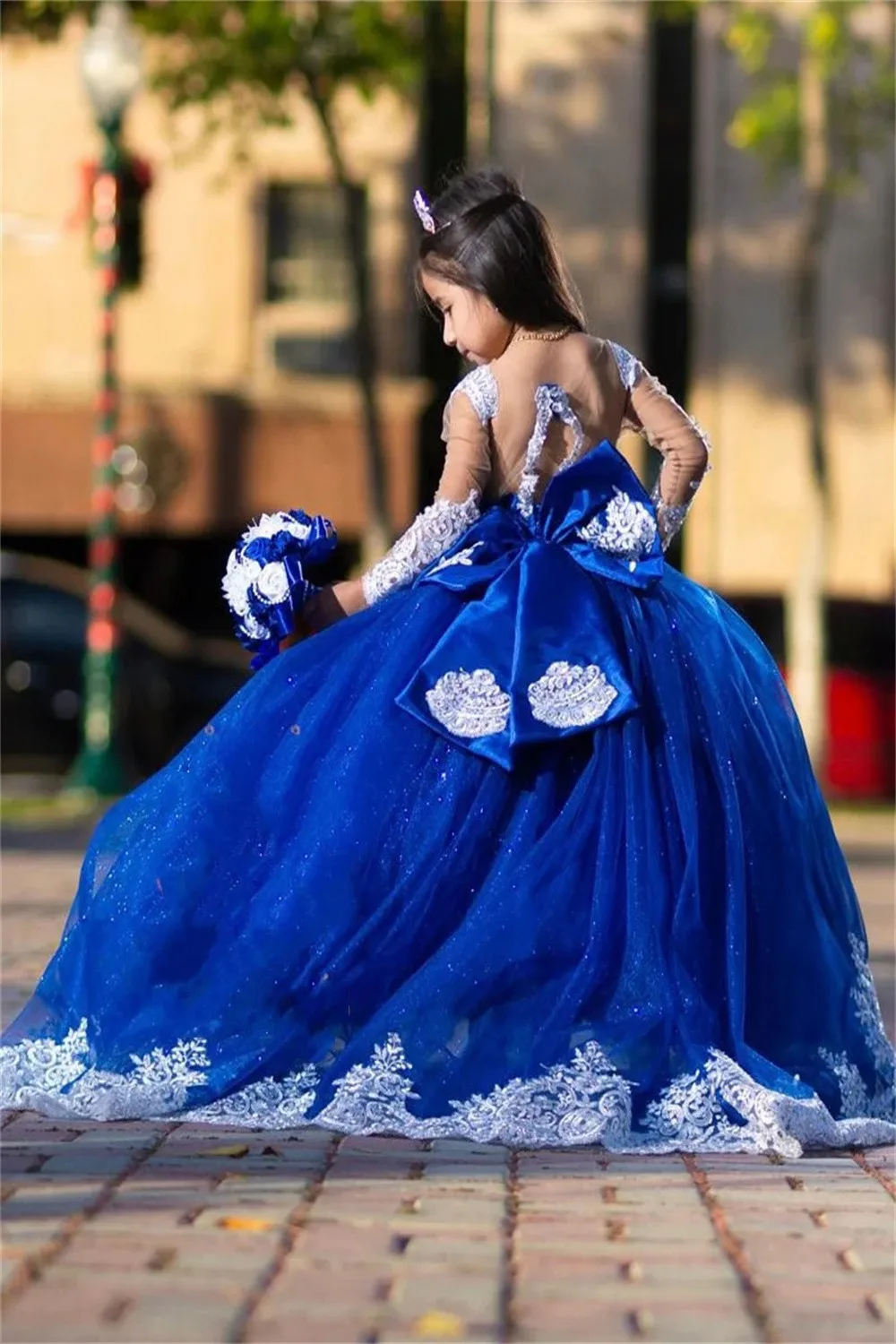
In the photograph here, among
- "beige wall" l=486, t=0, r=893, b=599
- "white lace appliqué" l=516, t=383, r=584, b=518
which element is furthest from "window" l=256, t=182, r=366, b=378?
"white lace appliqué" l=516, t=383, r=584, b=518

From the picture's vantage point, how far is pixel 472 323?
5516 millimetres

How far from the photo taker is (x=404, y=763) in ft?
17.3

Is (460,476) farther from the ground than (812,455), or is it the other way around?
(460,476)

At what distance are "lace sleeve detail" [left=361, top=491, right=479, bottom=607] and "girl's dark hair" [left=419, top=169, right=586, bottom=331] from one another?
0.41 m

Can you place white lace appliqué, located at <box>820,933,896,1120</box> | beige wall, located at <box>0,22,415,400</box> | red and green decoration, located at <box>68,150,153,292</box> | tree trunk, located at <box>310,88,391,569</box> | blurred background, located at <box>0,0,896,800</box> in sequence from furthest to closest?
1. beige wall, located at <box>0,22,415,400</box>
2. tree trunk, located at <box>310,88,391,569</box>
3. blurred background, located at <box>0,0,896,800</box>
4. red and green decoration, located at <box>68,150,153,292</box>
5. white lace appliqué, located at <box>820,933,896,1120</box>

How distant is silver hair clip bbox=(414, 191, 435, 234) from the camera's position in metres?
5.56

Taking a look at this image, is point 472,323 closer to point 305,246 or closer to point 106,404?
point 106,404

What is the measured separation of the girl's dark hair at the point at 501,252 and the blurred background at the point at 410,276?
51.1 ft

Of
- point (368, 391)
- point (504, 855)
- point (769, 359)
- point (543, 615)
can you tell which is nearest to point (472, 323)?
point (543, 615)

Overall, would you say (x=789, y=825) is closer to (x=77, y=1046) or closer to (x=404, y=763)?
(x=404, y=763)

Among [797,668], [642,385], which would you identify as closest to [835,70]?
[797,668]

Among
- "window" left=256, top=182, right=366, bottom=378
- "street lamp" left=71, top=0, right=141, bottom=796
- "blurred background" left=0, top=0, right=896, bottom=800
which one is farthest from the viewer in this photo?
"window" left=256, top=182, right=366, bottom=378
